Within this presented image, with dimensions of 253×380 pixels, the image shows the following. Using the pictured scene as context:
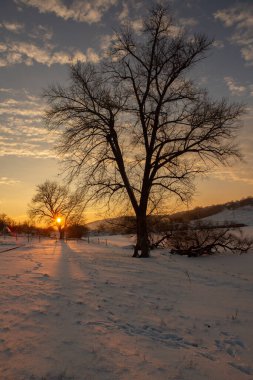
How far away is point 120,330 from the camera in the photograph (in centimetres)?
541

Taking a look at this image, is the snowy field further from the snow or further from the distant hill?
the snow

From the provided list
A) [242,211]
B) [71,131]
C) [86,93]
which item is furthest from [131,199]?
[242,211]

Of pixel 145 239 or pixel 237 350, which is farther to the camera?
pixel 145 239

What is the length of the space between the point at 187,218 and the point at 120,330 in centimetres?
4328

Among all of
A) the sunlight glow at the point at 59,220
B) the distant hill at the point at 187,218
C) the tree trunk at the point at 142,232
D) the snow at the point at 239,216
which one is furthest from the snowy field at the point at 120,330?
the snow at the point at 239,216

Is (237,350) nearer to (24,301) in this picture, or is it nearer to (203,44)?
(24,301)

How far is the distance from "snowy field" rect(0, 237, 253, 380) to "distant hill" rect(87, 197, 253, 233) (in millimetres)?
10005

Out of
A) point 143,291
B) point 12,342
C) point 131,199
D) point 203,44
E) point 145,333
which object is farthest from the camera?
point 131,199

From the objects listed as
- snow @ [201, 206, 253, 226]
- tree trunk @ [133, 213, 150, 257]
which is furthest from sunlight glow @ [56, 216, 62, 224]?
tree trunk @ [133, 213, 150, 257]

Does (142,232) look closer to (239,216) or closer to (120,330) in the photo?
(120,330)

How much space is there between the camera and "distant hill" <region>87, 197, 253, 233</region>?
20.5 m

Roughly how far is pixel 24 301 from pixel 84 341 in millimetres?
2228

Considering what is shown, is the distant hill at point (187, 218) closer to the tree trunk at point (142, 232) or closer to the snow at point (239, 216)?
the snow at point (239, 216)

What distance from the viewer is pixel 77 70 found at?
55.3ft
